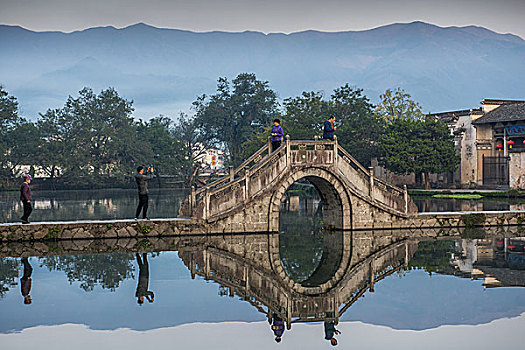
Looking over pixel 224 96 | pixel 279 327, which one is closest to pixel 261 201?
pixel 279 327

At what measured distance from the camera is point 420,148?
183ft

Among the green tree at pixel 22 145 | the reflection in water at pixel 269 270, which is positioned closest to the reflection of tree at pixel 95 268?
the reflection in water at pixel 269 270

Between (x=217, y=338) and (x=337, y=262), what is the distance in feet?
25.8

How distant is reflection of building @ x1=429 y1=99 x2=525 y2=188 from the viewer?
55438mm

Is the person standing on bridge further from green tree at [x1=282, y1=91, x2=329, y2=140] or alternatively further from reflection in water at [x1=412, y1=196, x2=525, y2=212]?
green tree at [x1=282, y1=91, x2=329, y2=140]

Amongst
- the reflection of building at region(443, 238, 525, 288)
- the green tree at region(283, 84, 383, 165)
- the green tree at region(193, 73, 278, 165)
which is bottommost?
the reflection of building at region(443, 238, 525, 288)

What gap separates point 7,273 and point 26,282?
1438mm

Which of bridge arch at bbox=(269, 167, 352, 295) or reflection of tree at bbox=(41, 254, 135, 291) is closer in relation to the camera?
reflection of tree at bbox=(41, 254, 135, 291)

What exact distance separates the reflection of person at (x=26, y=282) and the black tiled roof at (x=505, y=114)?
4749 cm

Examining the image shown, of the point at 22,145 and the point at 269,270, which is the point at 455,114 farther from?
the point at 22,145

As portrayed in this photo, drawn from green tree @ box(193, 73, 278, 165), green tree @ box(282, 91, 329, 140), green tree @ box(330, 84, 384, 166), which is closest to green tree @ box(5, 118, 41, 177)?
green tree @ box(193, 73, 278, 165)

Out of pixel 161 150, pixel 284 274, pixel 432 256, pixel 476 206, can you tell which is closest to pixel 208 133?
pixel 161 150

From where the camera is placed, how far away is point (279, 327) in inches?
450

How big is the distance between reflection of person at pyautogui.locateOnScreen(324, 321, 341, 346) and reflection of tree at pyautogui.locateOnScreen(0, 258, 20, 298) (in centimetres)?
758
